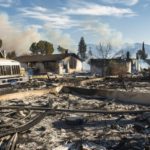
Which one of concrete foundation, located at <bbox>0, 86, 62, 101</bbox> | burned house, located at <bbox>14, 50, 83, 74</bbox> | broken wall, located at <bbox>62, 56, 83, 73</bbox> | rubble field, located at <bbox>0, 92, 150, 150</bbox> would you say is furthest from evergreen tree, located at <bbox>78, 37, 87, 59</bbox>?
rubble field, located at <bbox>0, 92, 150, 150</bbox>

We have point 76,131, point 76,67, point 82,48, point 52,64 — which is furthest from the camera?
point 82,48

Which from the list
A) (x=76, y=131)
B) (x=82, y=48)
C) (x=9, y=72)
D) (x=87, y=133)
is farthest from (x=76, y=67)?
(x=82, y=48)

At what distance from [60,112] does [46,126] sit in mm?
1566

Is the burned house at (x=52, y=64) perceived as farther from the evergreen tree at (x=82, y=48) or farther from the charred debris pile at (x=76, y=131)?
the evergreen tree at (x=82, y=48)

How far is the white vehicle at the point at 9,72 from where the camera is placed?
1353 cm

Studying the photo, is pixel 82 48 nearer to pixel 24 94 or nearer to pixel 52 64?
pixel 52 64

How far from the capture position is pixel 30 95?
10.3 metres

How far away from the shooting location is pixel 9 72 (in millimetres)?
14094

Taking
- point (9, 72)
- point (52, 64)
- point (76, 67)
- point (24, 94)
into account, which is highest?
point (52, 64)

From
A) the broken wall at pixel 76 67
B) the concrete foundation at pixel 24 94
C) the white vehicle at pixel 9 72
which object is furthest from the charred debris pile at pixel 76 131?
the broken wall at pixel 76 67

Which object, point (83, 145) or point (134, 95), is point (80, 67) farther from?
point (83, 145)

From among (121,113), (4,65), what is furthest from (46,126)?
(4,65)

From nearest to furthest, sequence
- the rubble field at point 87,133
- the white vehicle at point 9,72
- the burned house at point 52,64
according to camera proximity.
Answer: the rubble field at point 87,133
the white vehicle at point 9,72
the burned house at point 52,64

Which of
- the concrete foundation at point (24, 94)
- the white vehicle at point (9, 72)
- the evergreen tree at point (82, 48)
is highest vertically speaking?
the evergreen tree at point (82, 48)
